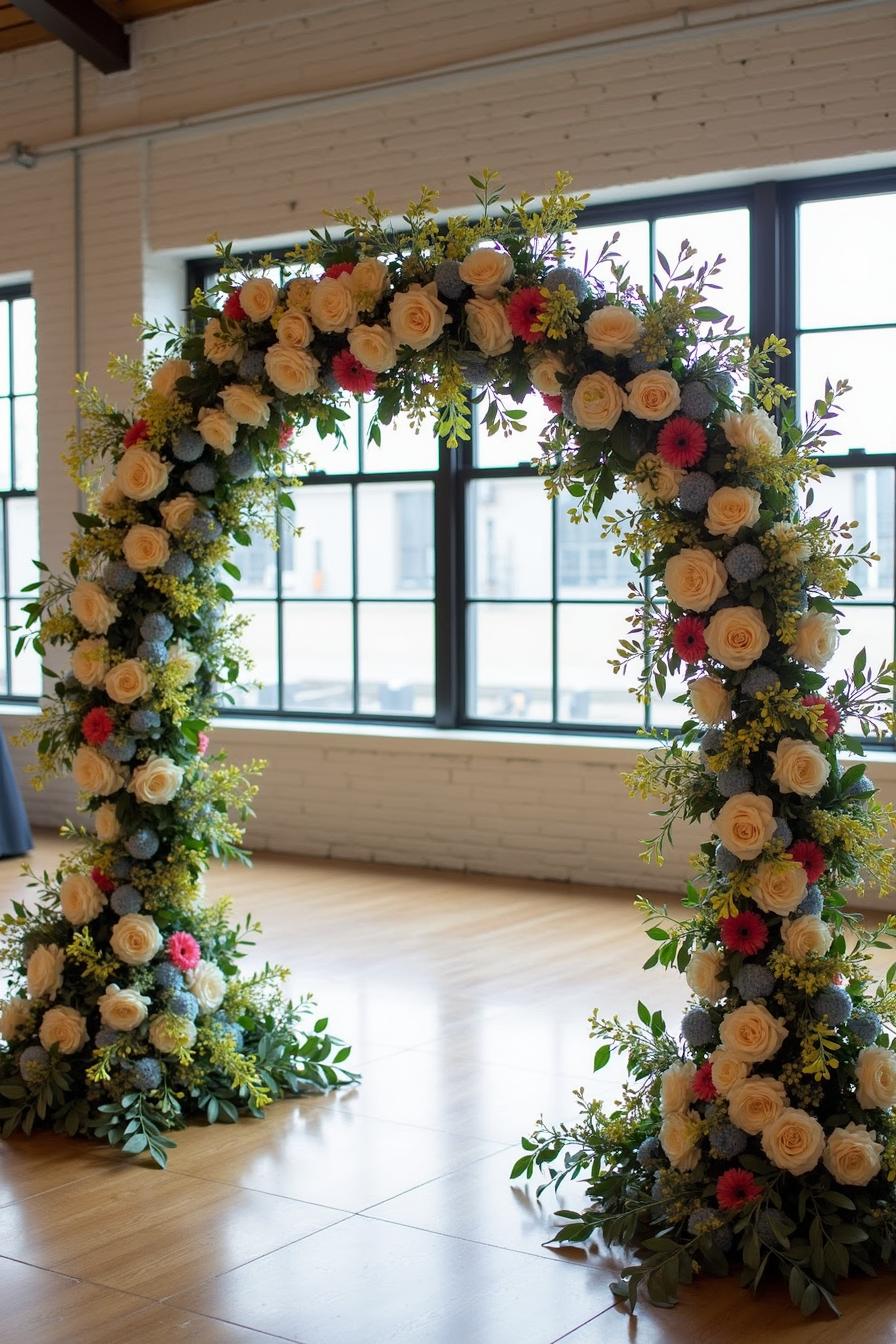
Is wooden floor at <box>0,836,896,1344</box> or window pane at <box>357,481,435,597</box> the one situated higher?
window pane at <box>357,481,435,597</box>

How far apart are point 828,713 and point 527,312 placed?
41.0 inches

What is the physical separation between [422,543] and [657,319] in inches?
176

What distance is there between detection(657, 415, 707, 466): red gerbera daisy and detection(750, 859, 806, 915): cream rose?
811mm

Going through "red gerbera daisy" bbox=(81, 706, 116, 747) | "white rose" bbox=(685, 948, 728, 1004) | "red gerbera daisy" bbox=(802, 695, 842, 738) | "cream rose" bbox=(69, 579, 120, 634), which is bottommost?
"white rose" bbox=(685, 948, 728, 1004)

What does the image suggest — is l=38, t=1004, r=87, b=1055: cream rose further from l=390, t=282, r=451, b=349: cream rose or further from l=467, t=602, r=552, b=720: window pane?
l=467, t=602, r=552, b=720: window pane

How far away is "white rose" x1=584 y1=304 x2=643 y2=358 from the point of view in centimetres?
325

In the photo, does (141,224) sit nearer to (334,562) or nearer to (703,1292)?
(334,562)

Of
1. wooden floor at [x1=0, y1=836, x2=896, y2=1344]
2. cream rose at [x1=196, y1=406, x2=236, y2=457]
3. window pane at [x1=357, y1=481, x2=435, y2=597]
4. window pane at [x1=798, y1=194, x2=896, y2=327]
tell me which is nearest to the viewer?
wooden floor at [x1=0, y1=836, x2=896, y2=1344]

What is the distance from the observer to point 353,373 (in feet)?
12.0

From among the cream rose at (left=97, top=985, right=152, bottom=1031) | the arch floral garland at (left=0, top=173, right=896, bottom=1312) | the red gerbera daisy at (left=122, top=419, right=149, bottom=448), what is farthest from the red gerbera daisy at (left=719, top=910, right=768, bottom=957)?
the red gerbera daisy at (left=122, top=419, right=149, bottom=448)

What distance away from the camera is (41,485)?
8617mm

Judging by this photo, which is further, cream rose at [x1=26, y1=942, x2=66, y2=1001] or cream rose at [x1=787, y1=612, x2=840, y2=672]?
cream rose at [x1=26, y1=942, x2=66, y2=1001]

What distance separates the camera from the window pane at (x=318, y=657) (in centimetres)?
802

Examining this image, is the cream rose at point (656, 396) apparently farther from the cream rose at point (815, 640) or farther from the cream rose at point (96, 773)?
the cream rose at point (96, 773)
